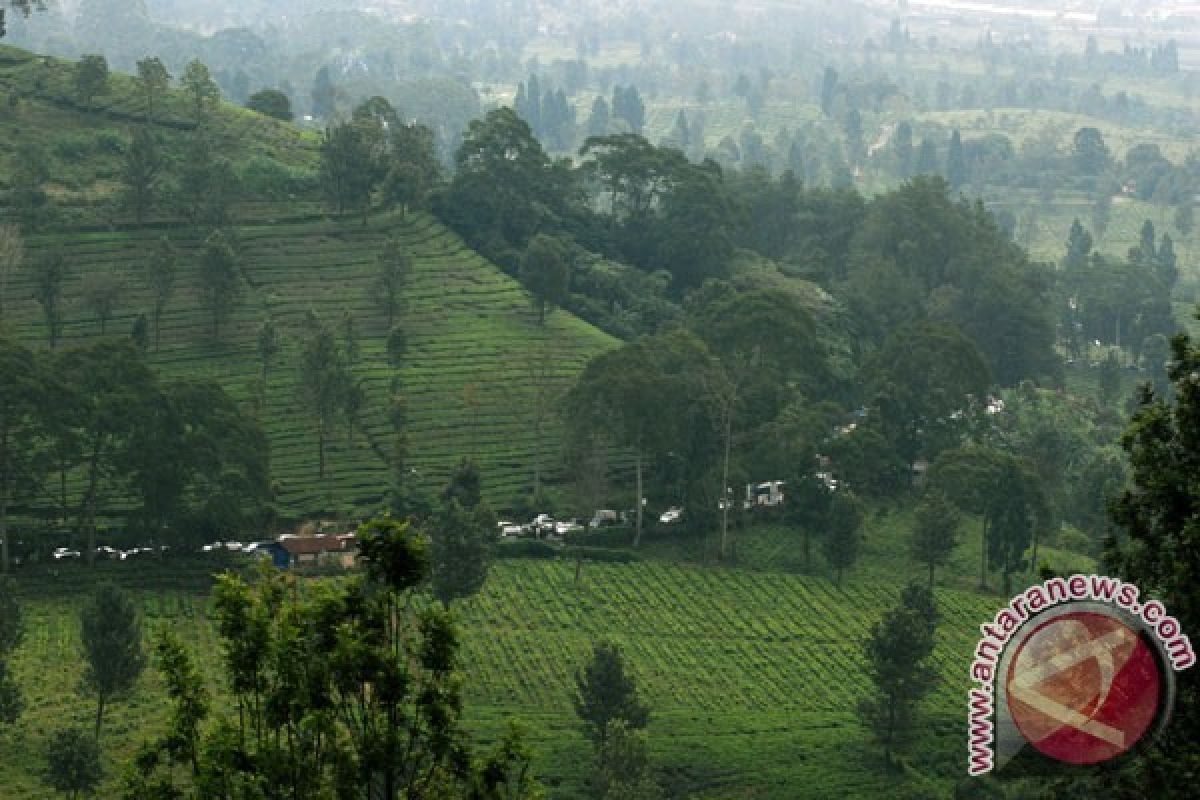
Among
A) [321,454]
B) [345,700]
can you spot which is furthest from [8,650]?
[345,700]

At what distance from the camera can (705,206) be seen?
7306cm

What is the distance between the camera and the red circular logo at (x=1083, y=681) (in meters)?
15.5

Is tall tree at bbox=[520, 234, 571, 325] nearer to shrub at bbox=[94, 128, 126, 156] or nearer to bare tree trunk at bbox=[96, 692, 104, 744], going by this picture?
shrub at bbox=[94, 128, 126, 156]

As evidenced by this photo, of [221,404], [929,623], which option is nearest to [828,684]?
[929,623]

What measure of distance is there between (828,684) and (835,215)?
4490 cm

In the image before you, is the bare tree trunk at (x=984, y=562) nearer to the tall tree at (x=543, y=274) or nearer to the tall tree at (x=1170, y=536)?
the tall tree at (x=543, y=274)

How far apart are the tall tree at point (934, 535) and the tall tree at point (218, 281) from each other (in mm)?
23710

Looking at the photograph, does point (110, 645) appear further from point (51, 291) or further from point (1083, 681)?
point (1083, 681)

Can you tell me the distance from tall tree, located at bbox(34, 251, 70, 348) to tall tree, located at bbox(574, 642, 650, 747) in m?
26.0

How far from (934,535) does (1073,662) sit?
33.7 m

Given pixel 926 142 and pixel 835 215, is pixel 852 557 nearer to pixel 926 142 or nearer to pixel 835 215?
pixel 835 215

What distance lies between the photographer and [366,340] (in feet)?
197

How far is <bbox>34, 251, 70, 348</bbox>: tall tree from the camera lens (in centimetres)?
→ 5541

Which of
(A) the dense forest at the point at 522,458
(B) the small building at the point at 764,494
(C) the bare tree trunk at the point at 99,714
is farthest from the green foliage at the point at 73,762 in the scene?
(B) the small building at the point at 764,494
